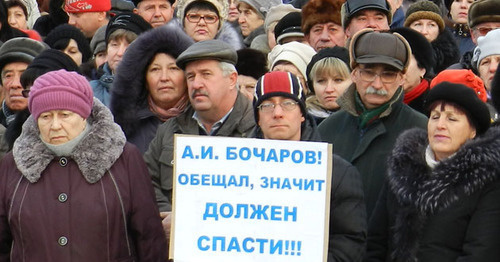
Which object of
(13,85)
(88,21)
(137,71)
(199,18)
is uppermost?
(88,21)

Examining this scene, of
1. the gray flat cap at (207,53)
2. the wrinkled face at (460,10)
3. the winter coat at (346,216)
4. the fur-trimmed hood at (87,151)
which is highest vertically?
the wrinkled face at (460,10)

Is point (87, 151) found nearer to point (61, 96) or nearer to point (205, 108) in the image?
point (61, 96)

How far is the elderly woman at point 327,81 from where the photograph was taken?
8922 millimetres

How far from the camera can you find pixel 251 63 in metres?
9.82

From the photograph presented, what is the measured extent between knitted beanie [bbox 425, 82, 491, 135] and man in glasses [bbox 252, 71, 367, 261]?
66cm

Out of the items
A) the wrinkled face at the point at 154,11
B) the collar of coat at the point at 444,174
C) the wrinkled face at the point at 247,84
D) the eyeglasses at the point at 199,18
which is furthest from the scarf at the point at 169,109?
the wrinkled face at the point at 154,11

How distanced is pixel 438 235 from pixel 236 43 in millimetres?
3891

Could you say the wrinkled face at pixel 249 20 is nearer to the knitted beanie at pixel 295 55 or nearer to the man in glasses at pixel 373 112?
the knitted beanie at pixel 295 55

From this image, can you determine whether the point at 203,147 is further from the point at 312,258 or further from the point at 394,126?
the point at 394,126

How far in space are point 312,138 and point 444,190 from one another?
90 cm

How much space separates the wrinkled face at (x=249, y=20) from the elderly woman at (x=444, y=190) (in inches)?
208

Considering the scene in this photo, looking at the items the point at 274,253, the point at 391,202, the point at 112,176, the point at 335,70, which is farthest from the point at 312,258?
the point at 335,70

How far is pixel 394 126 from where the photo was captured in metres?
7.70

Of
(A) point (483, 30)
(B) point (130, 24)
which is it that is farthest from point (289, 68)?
(A) point (483, 30)
